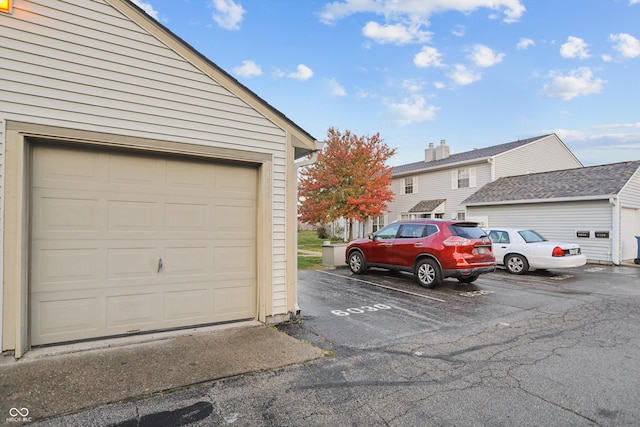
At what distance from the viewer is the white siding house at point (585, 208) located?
13531 millimetres

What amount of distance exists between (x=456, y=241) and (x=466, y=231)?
0.52m

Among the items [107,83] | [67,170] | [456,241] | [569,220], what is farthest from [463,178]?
[67,170]

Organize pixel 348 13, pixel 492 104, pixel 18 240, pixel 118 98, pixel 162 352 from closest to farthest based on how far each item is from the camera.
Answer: pixel 18 240 < pixel 162 352 < pixel 118 98 < pixel 348 13 < pixel 492 104

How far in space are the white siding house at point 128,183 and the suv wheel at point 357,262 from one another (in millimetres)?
5243

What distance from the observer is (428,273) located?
8.30m

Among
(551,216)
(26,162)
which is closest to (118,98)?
(26,162)

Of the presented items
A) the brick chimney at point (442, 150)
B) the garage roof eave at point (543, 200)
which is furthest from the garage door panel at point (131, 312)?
the brick chimney at point (442, 150)

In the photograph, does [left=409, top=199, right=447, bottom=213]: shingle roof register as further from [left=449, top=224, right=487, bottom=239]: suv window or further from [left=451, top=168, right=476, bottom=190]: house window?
[left=449, top=224, right=487, bottom=239]: suv window

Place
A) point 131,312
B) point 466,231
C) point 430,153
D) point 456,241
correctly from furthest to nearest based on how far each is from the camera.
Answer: point 430,153 → point 466,231 → point 456,241 → point 131,312

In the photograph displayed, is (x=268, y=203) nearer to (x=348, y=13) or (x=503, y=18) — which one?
(x=348, y=13)

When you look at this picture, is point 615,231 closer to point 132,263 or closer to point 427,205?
point 427,205

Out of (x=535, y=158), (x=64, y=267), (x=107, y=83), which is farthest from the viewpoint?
(x=535, y=158)

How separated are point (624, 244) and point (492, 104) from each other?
27.8ft

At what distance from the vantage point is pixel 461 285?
344 inches
